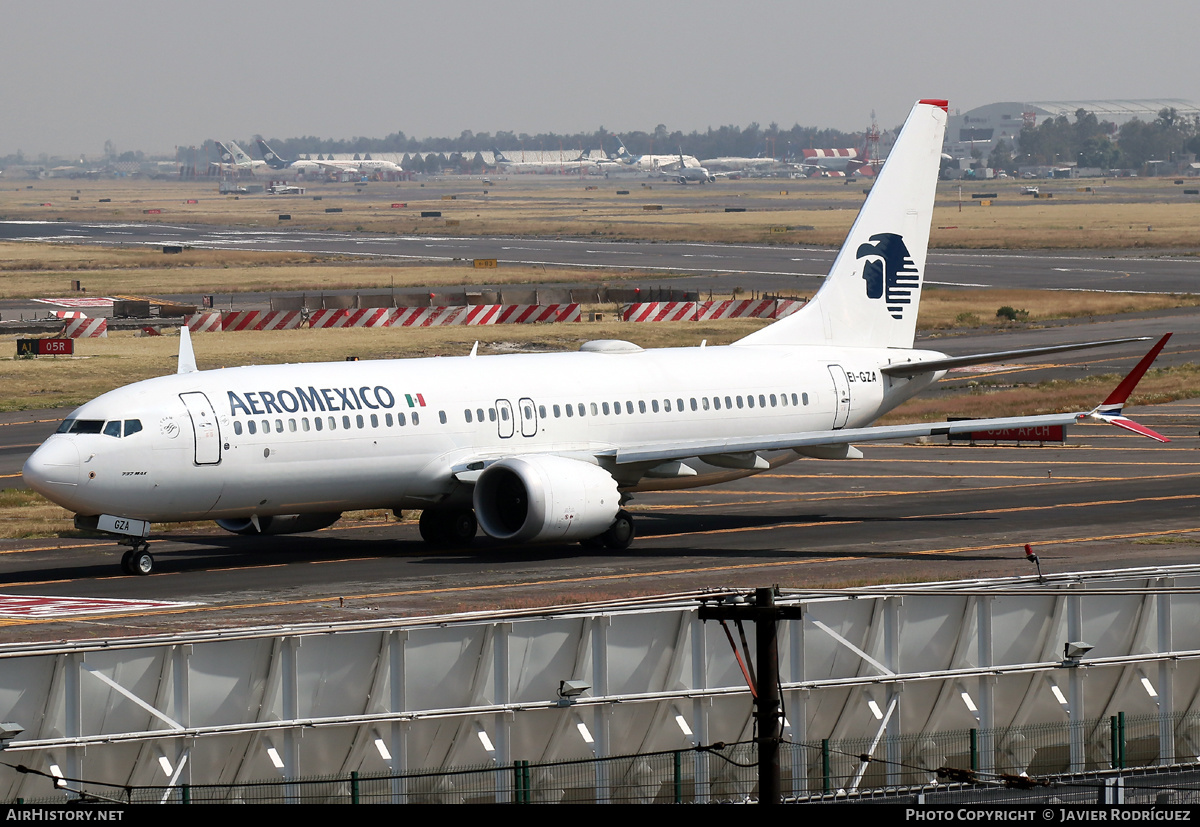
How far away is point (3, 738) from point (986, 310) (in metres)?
94.9

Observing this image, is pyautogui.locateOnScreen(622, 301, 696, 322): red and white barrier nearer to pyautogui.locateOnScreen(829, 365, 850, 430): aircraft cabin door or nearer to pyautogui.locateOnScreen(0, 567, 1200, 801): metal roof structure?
pyautogui.locateOnScreen(829, 365, 850, 430): aircraft cabin door

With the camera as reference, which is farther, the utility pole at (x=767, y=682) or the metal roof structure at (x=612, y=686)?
the metal roof structure at (x=612, y=686)

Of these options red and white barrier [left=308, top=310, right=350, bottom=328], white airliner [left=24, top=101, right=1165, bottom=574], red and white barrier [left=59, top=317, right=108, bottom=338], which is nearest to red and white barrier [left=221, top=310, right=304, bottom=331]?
red and white barrier [left=308, top=310, right=350, bottom=328]

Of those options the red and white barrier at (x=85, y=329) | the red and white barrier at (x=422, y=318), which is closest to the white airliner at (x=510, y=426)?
the red and white barrier at (x=422, y=318)

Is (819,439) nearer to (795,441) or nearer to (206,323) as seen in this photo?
(795,441)

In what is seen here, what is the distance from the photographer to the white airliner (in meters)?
39.6

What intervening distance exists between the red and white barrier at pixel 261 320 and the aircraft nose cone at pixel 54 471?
57.7 metres

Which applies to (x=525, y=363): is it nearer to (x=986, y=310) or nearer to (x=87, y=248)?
(x=986, y=310)

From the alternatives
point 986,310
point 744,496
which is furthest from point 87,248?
point 744,496

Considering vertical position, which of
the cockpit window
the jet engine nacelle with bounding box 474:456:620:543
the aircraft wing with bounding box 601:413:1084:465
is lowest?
the jet engine nacelle with bounding box 474:456:620:543

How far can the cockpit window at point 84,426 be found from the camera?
39281 millimetres

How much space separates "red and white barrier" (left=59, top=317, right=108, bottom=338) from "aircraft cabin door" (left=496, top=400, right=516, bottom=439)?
5749 centimetres

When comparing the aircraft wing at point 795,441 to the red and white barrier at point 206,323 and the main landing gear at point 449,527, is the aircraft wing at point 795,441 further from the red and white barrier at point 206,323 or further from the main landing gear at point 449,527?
the red and white barrier at point 206,323
